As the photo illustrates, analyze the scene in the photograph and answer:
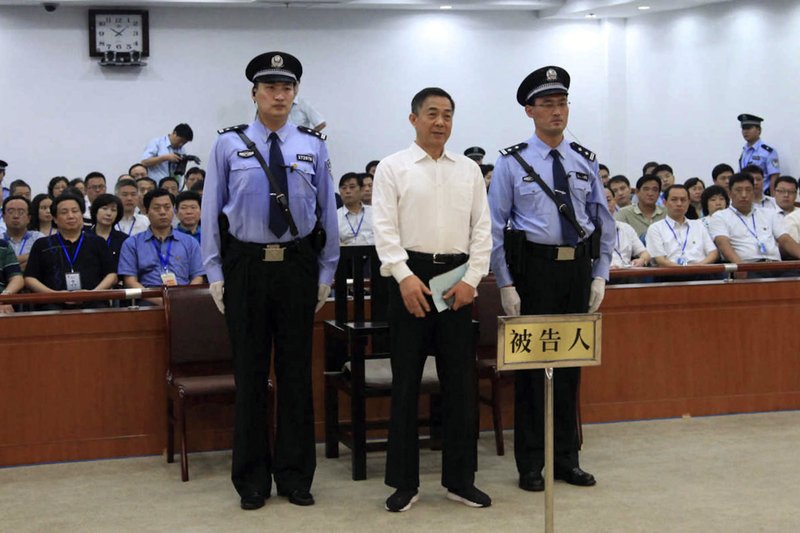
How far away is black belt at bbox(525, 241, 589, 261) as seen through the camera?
4.32m

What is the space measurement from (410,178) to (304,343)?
0.77m

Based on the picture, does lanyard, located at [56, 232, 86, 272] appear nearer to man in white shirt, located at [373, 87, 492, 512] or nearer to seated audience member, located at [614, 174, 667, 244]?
man in white shirt, located at [373, 87, 492, 512]

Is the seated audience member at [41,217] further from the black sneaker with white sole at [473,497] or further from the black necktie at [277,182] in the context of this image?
the black sneaker with white sole at [473,497]

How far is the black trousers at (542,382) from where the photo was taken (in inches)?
170

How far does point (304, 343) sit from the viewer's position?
420 cm

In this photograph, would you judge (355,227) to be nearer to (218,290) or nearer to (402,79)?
(218,290)

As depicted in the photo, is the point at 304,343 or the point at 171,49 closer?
the point at 304,343

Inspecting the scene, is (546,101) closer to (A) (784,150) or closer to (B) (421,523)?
(B) (421,523)

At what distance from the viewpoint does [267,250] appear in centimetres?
407

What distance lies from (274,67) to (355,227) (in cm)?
404

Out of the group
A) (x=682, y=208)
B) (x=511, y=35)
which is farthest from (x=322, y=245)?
(x=511, y=35)

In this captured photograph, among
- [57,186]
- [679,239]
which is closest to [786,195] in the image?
[679,239]

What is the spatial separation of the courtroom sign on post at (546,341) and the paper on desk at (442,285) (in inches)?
35.4

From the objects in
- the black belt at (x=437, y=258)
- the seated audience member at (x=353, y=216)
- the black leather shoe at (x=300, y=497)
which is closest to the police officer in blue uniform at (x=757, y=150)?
the seated audience member at (x=353, y=216)
